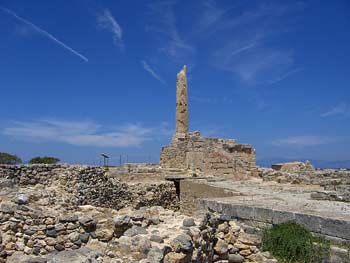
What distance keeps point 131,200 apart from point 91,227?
9929 mm

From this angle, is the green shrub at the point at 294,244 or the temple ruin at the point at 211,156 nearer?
the green shrub at the point at 294,244

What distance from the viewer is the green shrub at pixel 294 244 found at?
19.5ft

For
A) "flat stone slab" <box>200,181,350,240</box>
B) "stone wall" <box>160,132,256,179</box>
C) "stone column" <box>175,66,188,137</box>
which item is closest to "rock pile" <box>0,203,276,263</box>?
"flat stone slab" <box>200,181,350,240</box>

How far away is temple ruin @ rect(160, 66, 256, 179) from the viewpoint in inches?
715

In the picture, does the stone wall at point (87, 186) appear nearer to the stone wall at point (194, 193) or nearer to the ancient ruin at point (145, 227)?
the ancient ruin at point (145, 227)

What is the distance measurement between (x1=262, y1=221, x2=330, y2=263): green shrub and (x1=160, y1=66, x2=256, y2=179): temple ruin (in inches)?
447

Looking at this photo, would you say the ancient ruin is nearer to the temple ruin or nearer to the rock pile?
the rock pile

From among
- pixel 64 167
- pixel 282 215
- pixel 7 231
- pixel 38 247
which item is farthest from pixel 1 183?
pixel 282 215

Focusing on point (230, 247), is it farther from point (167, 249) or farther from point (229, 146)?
point (229, 146)

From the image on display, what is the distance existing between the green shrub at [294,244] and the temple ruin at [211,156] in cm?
1135

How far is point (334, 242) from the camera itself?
5.87 m

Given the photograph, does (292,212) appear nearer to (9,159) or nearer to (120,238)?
(120,238)

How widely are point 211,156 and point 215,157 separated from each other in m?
0.20

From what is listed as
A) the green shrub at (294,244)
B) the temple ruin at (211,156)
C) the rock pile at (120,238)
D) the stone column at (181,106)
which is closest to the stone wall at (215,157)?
the temple ruin at (211,156)
